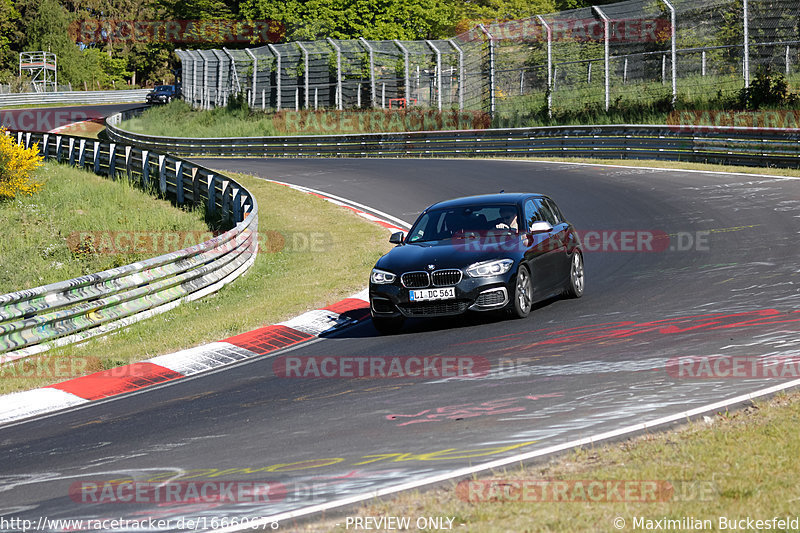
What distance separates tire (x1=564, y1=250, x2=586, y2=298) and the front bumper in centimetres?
168

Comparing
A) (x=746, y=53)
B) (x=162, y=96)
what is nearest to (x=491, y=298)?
(x=746, y=53)

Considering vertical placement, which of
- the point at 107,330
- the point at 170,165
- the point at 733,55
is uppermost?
the point at 733,55

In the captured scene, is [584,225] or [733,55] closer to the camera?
[584,225]

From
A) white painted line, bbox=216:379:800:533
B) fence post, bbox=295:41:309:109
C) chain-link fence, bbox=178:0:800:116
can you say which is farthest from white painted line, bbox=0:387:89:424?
fence post, bbox=295:41:309:109

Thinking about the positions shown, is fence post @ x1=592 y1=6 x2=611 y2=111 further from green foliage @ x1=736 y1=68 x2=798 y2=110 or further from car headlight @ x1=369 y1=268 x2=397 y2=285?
car headlight @ x1=369 y1=268 x2=397 y2=285

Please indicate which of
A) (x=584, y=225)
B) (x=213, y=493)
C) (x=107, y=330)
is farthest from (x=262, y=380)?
(x=584, y=225)

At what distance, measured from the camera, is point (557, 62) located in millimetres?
33906

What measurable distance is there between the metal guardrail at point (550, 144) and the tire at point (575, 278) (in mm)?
12901

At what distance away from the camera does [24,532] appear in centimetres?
552

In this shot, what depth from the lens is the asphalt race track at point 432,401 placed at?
243 inches

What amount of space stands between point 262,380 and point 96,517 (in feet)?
12.7

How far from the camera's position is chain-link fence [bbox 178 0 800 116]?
27594 mm

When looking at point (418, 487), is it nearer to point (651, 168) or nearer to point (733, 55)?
point (651, 168)

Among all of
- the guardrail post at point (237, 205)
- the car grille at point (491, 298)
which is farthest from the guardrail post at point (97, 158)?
the car grille at point (491, 298)
